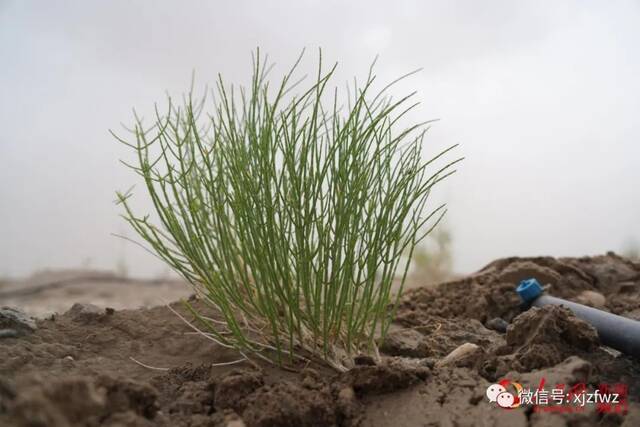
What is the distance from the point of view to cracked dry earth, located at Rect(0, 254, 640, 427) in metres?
1.17

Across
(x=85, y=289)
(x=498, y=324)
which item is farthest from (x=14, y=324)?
(x=85, y=289)

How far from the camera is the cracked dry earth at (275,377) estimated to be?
46.2 inches

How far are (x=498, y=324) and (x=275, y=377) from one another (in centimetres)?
113

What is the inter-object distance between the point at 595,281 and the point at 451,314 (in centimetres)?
91

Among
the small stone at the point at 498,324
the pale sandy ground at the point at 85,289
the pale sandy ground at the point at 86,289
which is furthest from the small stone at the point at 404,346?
the pale sandy ground at the point at 85,289

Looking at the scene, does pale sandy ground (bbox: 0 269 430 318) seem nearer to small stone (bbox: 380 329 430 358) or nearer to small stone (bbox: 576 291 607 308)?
small stone (bbox: 576 291 607 308)

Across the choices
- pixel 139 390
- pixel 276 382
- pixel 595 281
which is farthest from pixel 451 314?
pixel 139 390

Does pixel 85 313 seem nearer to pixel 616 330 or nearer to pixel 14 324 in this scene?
pixel 14 324

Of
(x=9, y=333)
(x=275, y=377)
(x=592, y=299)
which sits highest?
(x=592, y=299)

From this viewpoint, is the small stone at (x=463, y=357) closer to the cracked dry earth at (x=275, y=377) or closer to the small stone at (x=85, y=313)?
the cracked dry earth at (x=275, y=377)

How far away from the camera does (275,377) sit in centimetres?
165

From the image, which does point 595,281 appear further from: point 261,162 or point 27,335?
point 27,335

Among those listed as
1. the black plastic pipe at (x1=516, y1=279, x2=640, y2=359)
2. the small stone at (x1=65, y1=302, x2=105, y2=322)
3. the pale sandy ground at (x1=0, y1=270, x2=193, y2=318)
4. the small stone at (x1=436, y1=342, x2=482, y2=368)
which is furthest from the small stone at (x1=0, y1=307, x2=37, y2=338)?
the pale sandy ground at (x1=0, y1=270, x2=193, y2=318)

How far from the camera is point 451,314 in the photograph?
8.35 feet
